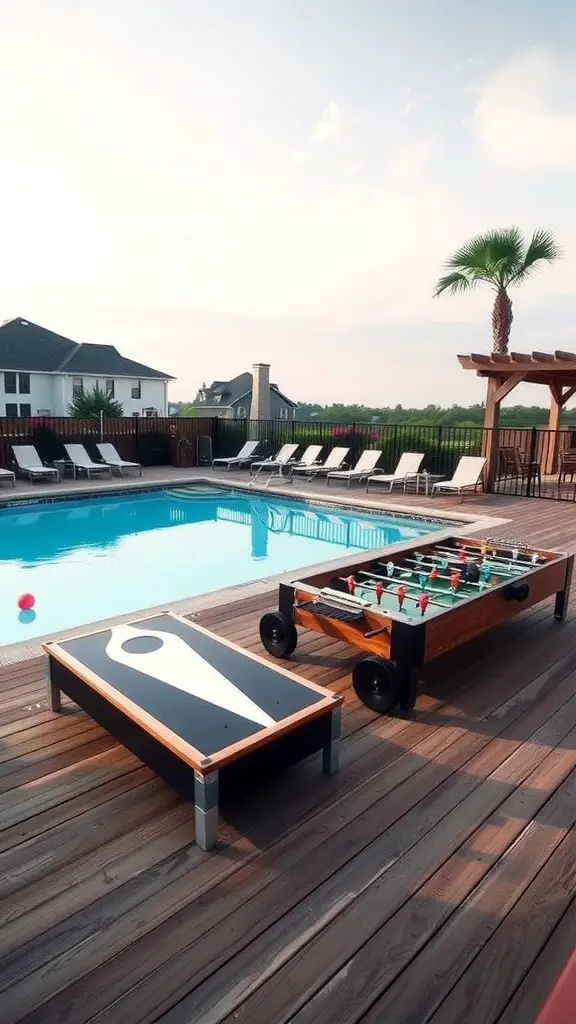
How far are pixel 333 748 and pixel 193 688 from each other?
642mm

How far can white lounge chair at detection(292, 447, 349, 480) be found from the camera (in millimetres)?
13273

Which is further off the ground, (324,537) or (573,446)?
(573,446)

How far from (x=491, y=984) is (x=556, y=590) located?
3.23 meters

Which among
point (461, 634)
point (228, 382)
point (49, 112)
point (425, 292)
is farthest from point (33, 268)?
point (228, 382)

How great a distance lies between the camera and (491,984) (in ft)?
5.44

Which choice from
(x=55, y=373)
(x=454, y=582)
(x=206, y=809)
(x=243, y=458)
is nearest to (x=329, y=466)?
(x=243, y=458)

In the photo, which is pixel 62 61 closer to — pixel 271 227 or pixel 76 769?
pixel 271 227

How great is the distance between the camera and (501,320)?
15898mm

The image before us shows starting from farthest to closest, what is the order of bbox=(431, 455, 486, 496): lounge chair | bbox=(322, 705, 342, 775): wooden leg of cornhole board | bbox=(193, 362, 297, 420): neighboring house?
bbox=(193, 362, 297, 420): neighboring house
bbox=(431, 455, 486, 496): lounge chair
bbox=(322, 705, 342, 775): wooden leg of cornhole board

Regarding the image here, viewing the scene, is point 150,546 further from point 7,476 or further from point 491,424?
point 491,424

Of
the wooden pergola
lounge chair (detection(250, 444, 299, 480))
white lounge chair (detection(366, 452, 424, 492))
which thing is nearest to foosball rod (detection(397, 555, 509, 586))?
the wooden pergola

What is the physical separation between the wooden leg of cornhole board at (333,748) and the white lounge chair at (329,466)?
10765mm

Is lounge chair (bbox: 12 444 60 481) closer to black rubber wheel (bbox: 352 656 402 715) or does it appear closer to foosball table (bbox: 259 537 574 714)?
foosball table (bbox: 259 537 574 714)

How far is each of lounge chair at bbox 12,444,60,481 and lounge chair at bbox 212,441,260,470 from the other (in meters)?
4.20
